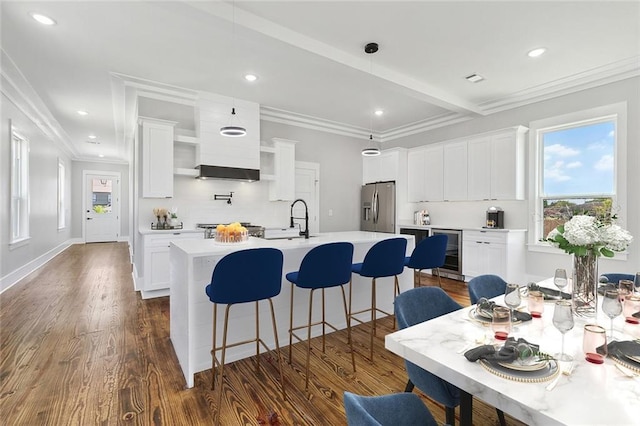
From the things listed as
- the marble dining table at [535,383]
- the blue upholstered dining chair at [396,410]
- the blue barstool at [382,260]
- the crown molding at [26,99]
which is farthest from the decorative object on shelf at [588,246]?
the crown molding at [26,99]

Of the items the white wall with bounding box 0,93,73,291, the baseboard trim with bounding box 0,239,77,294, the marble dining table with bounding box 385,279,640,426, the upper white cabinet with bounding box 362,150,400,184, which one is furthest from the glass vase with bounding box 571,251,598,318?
the baseboard trim with bounding box 0,239,77,294

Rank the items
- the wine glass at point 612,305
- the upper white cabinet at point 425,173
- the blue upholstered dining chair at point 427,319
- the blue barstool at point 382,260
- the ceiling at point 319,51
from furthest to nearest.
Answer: the upper white cabinet at point 425,173 < the ceiling at point 319,51 < the blue barstool at point 382,260 < the blue upholstered dining chair at point 427,319 < the wine glass at point 612,305

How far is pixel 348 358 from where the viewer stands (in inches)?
107

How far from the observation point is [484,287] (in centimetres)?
211

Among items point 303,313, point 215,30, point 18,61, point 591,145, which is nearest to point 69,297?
point 18,61

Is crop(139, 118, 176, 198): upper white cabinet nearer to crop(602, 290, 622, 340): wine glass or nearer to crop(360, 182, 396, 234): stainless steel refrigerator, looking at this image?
crop(360, 182, 396, 234): stainless steel refrigerator

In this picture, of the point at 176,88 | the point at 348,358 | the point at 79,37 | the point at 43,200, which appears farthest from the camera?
the point at 43,200

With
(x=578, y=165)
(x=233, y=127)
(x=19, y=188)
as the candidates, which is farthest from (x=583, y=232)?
(x=19, y=188)

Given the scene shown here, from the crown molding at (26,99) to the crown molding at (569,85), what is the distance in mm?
6769

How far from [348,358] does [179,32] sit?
3.52 m

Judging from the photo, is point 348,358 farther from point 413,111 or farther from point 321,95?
point 413,111

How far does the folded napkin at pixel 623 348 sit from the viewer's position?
1104mm

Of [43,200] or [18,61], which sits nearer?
[18,61]

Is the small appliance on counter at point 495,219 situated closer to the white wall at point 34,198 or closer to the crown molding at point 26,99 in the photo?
the crown molding at point 26,99
